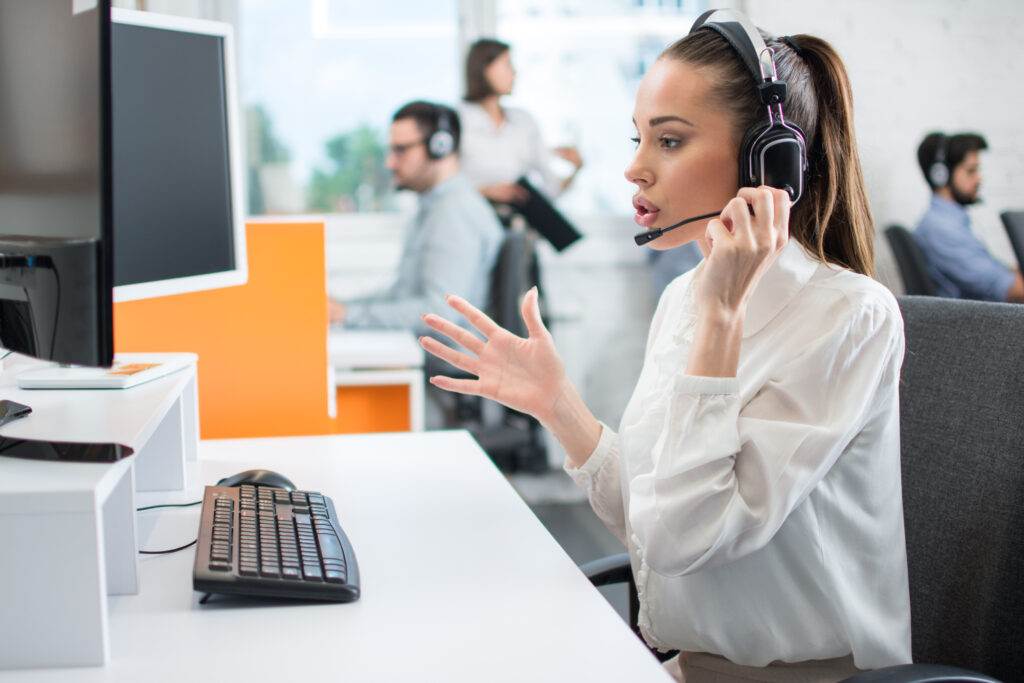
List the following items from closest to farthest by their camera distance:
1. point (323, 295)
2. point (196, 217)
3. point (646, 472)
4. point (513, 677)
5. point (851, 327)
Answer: point (513, 677) < point (851, 327) < point (646, 472) < point (196, 217) < point (323, 295)

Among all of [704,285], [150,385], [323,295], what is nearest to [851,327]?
[704,285]

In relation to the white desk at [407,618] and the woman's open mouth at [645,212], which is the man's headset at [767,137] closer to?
the woman's open mouth at [645,212]

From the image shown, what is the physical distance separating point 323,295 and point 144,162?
46 cm

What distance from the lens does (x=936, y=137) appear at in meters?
3.98

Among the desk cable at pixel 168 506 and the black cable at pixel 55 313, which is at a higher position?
the black cable at pixel 55 313

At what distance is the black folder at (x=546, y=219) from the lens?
3697 millimetres

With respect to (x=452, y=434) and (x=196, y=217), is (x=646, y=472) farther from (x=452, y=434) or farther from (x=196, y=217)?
(x=196, y=217)

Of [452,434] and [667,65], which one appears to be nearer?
[667,65]

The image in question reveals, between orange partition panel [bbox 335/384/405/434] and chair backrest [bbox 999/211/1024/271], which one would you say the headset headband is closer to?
chair backrest [bbox 999/211/1024/271]

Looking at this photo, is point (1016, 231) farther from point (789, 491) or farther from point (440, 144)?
point (440, 144)

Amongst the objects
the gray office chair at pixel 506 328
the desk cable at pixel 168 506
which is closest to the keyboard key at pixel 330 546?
the desk cable at pixel 168 506

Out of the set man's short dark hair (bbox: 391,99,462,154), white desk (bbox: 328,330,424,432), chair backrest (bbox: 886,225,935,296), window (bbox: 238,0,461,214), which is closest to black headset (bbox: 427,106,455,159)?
man's short dark hair (bbox: 391,99,462,154)

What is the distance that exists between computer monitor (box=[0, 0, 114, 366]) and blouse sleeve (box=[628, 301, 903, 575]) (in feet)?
1.56

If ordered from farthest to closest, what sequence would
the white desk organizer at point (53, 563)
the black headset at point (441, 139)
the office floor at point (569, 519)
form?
the black headset at point (441, 139), the office floor at point (569, 519), the white desk organizer at point (53, 563)
